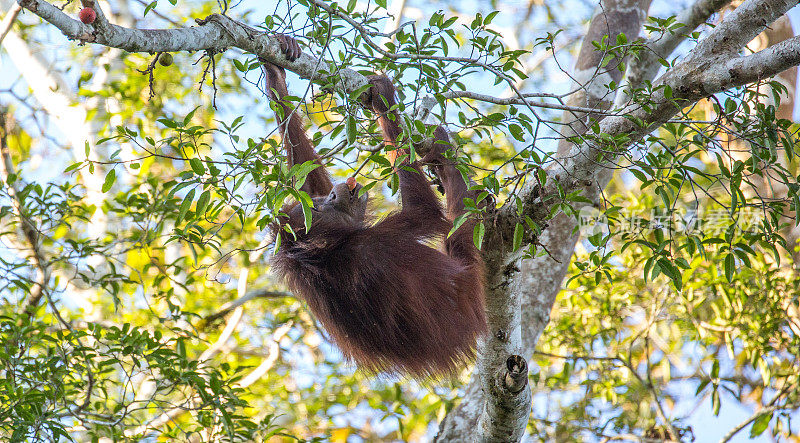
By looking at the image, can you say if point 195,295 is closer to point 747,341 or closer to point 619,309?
point 619,309

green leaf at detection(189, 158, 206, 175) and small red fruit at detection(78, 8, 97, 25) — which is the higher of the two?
small red fruit at detection(78, 8, 97, 25)

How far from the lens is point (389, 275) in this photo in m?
3.94

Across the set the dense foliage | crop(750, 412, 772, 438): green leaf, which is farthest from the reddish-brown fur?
crop(750, 412, 772, 438): green leaf

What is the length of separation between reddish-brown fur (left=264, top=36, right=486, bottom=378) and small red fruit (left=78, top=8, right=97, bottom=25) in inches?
61.3

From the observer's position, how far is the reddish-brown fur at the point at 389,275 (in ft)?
12.8

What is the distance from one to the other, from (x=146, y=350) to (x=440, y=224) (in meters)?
1.94

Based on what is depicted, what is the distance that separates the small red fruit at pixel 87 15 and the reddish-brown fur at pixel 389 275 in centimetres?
156

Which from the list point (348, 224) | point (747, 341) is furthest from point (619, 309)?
point (348, 224)

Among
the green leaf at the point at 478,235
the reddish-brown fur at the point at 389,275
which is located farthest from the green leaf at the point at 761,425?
the green leaf at the point at 478,235

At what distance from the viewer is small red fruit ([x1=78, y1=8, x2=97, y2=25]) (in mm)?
2264

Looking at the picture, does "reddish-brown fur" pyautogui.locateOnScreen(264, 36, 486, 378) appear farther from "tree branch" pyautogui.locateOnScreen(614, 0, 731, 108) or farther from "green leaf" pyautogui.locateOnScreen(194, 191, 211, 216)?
"tree branch" pyautogui.locateOnScreen(614, 0, 731, 108)

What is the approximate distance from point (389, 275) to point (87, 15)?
2163 millimetres

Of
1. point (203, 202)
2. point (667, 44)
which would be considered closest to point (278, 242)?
point (203, 202)

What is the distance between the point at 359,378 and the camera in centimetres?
716
